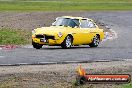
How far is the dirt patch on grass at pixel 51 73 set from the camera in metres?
13.0

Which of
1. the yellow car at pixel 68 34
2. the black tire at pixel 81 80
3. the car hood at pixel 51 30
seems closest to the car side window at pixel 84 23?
the yellow car at pixel 68 34

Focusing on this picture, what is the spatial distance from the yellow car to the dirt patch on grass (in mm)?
5706

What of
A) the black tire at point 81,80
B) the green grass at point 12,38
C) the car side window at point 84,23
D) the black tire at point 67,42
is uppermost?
the black tire at point 81,80

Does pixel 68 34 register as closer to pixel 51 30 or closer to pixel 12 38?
pixel 51 30

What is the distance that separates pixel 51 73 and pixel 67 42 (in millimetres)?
9080

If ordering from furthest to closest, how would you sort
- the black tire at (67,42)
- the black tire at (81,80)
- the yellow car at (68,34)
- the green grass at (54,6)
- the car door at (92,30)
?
1. the green grass at (54,6)
2. the car door at (92,30)
3. the black tire at (67,42)
4. the yellow car at (68,34)
5. the black tire at (81,80)

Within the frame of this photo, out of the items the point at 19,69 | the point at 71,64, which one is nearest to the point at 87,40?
the point at 71,64

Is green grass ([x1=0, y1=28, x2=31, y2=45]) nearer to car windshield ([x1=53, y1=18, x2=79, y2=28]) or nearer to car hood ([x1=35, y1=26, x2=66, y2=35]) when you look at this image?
car windshield ([x1=53, y1=18, x2=79, y2=28])

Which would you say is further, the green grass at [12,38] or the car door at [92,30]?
the green grass at [12,38]

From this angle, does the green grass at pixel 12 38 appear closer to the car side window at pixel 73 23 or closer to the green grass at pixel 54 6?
the car side window at pixel 73 23

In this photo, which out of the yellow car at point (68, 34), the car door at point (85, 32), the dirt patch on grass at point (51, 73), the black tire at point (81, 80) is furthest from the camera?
the car door at point (85, 32)

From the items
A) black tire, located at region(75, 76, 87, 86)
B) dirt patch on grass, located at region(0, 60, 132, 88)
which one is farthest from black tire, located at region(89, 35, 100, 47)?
black tire, located at region(75, 76, 87, 86)

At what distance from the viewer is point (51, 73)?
49.4 feet

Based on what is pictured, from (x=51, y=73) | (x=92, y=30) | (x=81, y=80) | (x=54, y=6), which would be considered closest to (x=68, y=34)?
(x=92, y=30)
